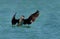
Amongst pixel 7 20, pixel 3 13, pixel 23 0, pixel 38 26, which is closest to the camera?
pixel 38 26

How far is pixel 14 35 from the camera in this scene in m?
11.9

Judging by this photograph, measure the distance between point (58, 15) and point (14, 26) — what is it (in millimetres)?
2749

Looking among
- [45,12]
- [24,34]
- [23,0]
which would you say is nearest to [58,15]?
[45,12]

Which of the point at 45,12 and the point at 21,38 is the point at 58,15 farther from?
the point at 21,38

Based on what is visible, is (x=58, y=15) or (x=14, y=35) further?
(x=58, y=15)

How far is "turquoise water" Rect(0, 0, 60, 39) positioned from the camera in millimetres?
11828

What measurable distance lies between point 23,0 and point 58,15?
14.4 ft

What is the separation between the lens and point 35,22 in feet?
45.0

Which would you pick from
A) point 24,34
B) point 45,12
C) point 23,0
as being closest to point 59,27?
point 24,34

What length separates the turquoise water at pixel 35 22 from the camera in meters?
11.8

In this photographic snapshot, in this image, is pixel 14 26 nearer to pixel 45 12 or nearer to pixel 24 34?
pixel 24 34

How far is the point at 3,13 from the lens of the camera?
15.5 m

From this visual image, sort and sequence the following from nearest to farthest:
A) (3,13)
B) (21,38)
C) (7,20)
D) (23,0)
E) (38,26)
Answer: (21,38)
(38,26)
(7,20)
(3,13)
(23,0)

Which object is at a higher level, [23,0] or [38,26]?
[23,0]
